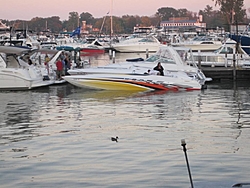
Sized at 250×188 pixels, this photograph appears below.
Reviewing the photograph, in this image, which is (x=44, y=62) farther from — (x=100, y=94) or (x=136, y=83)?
(x=136, y=83)

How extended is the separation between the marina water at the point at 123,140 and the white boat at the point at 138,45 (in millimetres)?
49426

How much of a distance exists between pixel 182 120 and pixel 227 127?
2099 mm

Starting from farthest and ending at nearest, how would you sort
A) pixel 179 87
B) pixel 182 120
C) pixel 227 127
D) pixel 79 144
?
pixel 179 87, pixel 182 120, pixel 227 127, pixel 79 144

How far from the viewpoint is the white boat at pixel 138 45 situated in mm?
76875

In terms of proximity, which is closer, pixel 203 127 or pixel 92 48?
pixel 203 127

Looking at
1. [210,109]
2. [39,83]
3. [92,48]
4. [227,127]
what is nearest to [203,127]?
[227,127]

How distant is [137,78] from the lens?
1158 inches

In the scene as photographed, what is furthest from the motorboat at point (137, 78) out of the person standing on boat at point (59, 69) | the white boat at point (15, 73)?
the person standing on boat at point (59, 69)

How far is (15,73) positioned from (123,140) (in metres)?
14.3

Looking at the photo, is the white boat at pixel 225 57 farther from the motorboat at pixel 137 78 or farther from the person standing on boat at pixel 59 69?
the person standing on boat at pixel 59 69

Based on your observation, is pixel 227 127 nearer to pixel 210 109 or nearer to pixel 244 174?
pixel 210 109

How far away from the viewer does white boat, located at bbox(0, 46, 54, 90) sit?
29219 millimetres

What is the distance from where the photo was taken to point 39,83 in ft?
99.7

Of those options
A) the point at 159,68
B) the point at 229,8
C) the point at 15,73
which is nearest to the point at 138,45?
the point at 229,8
